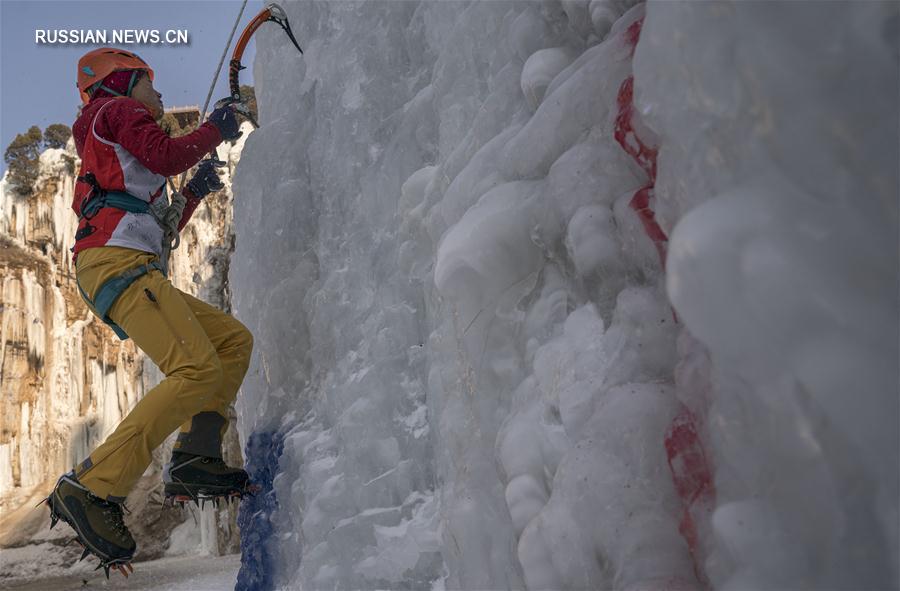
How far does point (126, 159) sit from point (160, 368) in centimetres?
69

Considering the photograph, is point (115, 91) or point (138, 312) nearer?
point (138, 312)

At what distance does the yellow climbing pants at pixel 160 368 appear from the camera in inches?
95.6

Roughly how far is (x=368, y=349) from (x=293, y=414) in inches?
22.9

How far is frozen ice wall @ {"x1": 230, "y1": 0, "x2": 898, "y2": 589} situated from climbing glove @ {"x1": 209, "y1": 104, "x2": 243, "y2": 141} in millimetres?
536

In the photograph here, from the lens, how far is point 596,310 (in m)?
1.62

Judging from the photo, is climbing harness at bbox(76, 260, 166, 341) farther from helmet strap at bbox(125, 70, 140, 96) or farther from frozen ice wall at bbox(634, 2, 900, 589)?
frozen ice wall at bbox(634, 2, 900, 589)

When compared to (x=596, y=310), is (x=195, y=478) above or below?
below

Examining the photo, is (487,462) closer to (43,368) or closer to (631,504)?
(631,504)

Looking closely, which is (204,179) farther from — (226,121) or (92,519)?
(92,519)

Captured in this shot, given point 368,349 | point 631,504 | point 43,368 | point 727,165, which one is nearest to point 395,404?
point 368,349

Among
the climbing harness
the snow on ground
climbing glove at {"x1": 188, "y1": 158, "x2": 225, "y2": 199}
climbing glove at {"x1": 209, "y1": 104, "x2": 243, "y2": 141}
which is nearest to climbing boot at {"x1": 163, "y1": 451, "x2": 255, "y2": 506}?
the climbing harness

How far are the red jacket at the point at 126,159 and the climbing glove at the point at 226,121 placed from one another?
0.26ft

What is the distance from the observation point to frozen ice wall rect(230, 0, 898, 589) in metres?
1.01

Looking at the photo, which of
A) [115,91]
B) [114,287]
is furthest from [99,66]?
[114,287]
